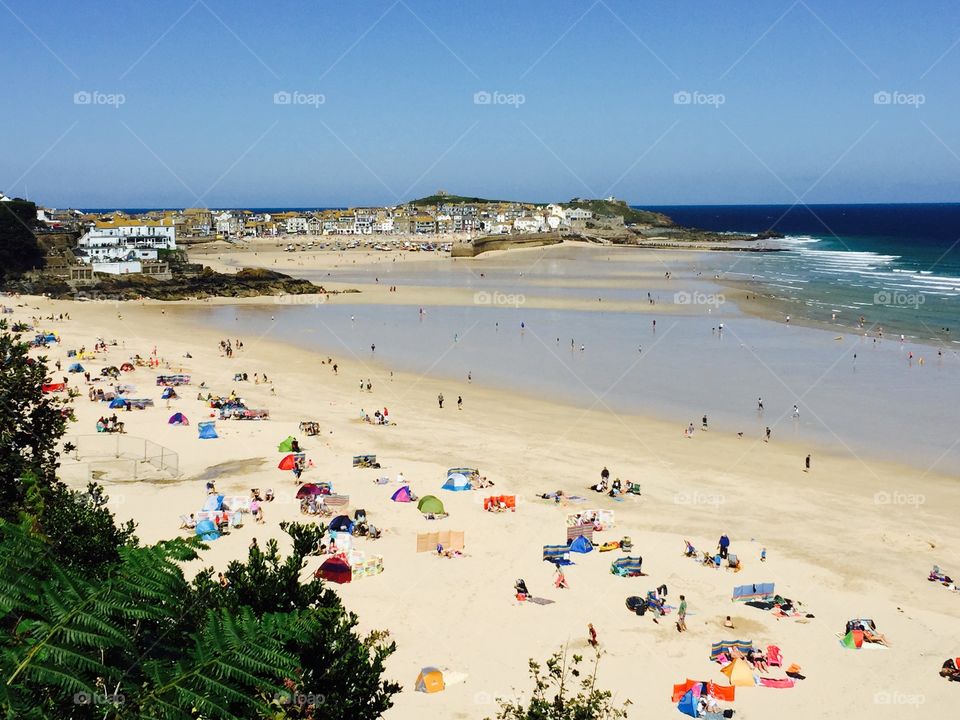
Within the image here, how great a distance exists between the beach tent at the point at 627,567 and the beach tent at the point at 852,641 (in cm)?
388

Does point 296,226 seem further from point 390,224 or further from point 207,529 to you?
point 207,529

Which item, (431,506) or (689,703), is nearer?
(689,703)

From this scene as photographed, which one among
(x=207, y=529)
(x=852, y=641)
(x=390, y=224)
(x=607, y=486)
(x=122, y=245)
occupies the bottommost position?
(x=852, y=641)

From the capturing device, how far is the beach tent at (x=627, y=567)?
52.9ft

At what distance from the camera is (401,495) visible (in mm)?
19750

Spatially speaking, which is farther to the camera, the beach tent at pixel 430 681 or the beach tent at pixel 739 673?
the beach tent at pixel 739 673

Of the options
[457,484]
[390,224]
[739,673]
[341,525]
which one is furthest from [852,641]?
[390,224]

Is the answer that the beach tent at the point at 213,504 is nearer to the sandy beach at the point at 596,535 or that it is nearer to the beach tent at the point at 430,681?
the sandy beach at the point at 596,535

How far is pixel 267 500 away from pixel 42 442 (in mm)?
7715

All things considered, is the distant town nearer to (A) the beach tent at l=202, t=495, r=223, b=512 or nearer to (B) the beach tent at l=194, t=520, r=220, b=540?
(A) the beach tent at l=202, t=495, r=223, b=512

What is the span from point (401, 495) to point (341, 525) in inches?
98.3

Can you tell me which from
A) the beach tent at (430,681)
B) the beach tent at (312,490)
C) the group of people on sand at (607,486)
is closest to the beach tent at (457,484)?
the beach tent at (312,490)

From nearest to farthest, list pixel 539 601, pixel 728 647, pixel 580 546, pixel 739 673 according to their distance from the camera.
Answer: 1. pixel 739 673
2. pixel 728 647
3. pixel 539 601
4. pixel 580 546

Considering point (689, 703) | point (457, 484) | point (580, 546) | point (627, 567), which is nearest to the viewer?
point (689, 703)
